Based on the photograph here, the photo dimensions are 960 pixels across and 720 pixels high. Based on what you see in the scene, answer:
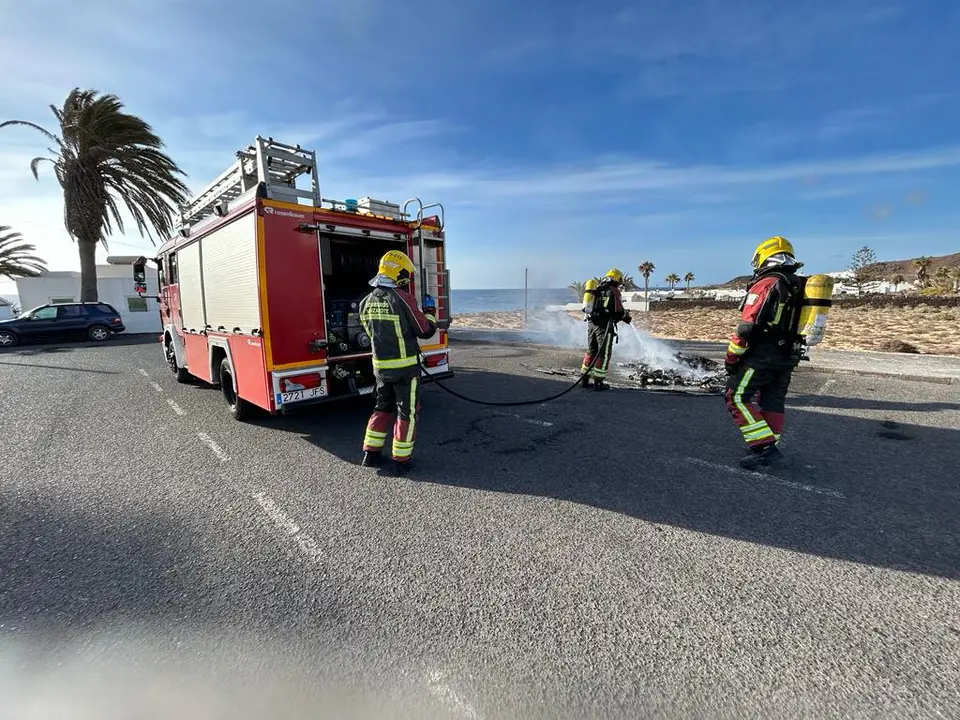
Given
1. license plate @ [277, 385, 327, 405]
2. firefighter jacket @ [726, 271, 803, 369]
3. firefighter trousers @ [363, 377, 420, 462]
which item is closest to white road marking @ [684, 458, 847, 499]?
firefighter jacket @ [726, 271, 803, 369]

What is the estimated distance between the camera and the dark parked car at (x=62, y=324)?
16375mm

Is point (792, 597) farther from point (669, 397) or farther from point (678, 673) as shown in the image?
point (669, 397)

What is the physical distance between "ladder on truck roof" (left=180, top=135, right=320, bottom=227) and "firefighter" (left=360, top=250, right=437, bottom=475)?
1.62 meters

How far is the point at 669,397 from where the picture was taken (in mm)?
6844

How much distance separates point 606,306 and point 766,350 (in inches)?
149

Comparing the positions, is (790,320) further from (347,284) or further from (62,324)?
(62,324)

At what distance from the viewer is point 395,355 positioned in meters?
4.13

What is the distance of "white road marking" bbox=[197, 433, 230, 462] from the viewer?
4.77m

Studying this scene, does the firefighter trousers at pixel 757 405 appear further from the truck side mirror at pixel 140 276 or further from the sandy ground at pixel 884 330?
the truck side mirror at pixel 140 276

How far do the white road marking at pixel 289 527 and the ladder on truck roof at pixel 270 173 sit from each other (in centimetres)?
310

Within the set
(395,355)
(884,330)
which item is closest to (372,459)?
(395,355)

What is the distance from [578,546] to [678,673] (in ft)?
3.33

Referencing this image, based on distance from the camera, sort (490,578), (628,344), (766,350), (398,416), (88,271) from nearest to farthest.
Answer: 1. (490,578)
2. (766,350)
3. (398,416)
4. (628,344)
5. (88,271)

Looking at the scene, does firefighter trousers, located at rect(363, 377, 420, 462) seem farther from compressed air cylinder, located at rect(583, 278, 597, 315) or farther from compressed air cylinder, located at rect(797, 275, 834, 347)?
compressed air cylinder, located at rect(583, 278, 597, 315)
